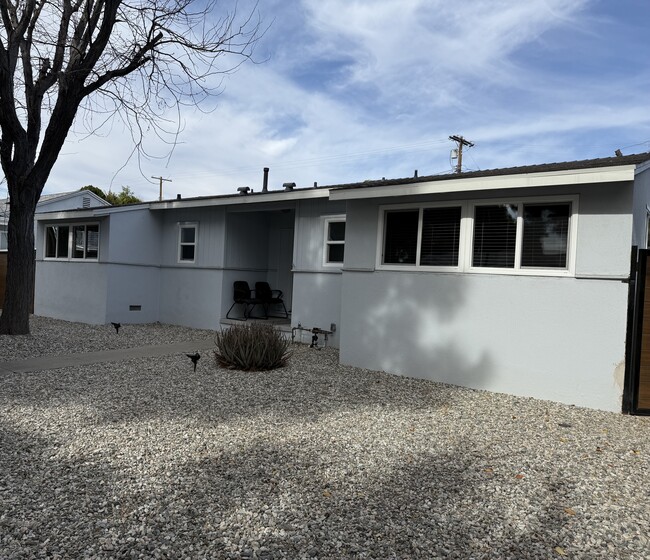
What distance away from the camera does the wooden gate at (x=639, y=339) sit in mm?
6254

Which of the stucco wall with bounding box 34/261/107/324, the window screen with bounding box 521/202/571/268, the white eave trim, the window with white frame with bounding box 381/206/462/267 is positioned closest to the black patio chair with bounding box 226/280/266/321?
the stucco wall with bounding box 34/261/107/324

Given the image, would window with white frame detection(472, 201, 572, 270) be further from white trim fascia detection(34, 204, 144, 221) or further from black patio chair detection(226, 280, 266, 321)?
white trim fascia detection(34, 204, 144, 221)

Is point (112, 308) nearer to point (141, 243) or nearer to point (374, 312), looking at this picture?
point (141, 243)

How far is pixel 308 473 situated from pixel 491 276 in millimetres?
4307

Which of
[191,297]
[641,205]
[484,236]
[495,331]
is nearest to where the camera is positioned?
[641,205]

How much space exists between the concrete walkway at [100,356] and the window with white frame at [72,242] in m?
5.21

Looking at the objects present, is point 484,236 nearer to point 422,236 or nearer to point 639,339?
point 422,236

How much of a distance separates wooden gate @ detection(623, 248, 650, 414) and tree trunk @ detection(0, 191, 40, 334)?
10.7 meters

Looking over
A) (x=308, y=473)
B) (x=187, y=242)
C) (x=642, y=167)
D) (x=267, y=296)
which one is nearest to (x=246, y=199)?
(x=267, y=296)

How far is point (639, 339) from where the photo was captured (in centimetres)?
626

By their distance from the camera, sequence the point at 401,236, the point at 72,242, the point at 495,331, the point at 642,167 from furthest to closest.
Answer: the point at 72,242, the point at 401,236, the point at 495,331, the point at 642,167

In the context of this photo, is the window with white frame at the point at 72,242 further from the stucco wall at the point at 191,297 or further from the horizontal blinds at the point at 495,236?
the horizontal blinds at the point at 495,236

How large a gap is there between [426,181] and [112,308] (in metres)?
9.69

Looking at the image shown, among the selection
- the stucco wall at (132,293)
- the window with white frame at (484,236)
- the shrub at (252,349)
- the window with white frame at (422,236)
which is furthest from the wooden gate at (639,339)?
the stucco wall at (132,293)
